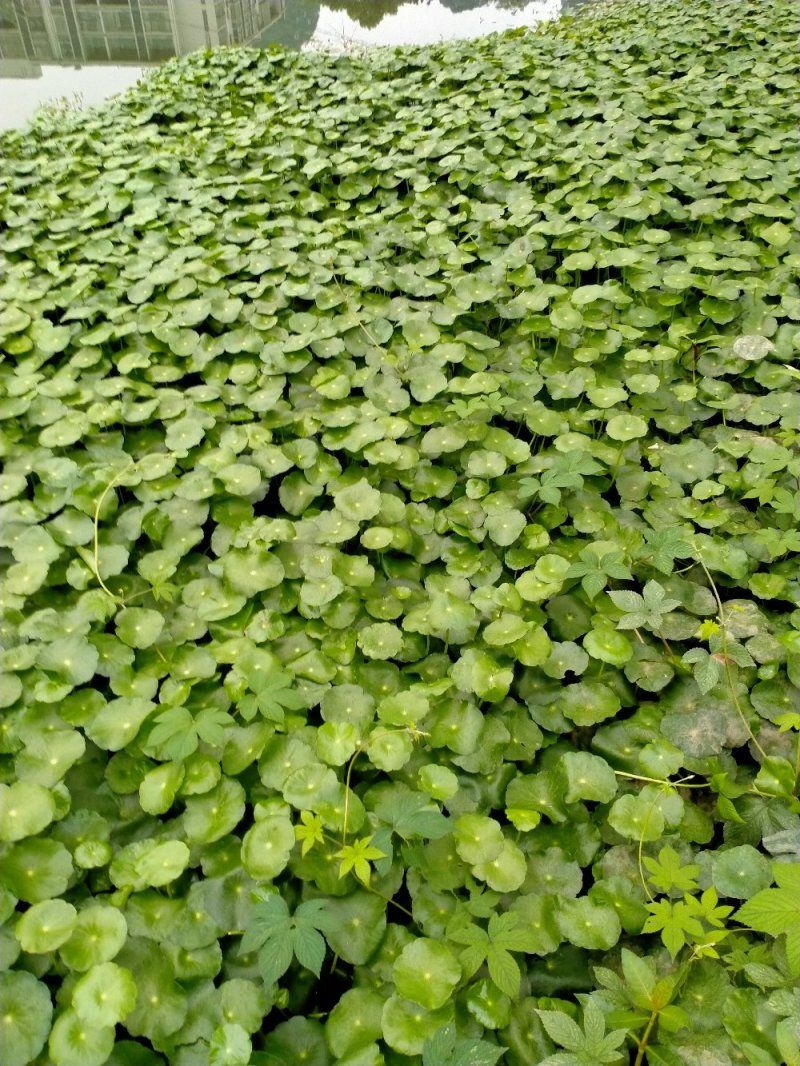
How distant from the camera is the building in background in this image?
10047 millimetres

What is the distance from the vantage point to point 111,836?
4.91ft

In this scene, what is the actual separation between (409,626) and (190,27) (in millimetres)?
13278

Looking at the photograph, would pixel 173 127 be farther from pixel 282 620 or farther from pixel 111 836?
pixel 111 836

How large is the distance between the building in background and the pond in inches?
0.7

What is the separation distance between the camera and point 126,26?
37.2 ft

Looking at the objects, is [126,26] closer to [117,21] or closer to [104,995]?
[117,21]

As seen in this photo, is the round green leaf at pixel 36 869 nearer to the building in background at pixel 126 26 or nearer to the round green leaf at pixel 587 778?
the round green leaf at pixel 587 778

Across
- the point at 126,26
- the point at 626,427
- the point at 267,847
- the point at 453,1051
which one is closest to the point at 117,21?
the point at 126,26

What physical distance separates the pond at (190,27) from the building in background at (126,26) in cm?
2

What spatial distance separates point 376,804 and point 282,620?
0.61 metres

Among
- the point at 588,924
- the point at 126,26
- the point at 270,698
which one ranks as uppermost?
the point at 126,26

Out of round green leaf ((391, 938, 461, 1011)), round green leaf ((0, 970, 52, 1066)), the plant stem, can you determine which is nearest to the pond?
round green leaf ((0, 970, 52, 1066))

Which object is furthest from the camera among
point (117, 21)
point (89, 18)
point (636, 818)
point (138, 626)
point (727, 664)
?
point (117, 21)

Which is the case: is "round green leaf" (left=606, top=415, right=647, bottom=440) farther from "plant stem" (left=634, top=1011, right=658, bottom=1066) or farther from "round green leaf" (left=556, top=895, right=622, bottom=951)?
"plant stem" (left=634, top=1011, right=658, bottom=1066)
